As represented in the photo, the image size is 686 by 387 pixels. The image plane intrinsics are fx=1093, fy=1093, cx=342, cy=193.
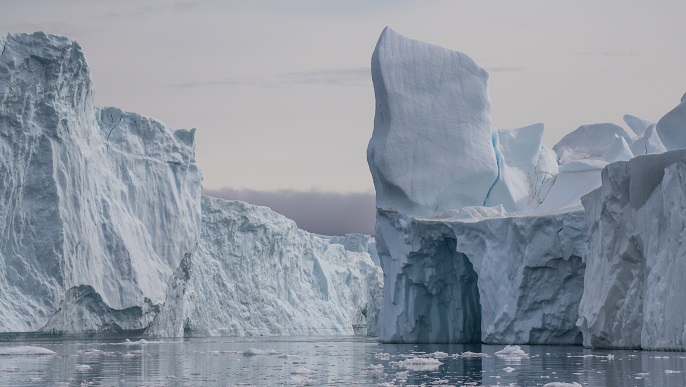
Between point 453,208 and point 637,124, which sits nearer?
point 453,208

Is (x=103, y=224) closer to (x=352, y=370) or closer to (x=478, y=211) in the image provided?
(x=478, y=211)

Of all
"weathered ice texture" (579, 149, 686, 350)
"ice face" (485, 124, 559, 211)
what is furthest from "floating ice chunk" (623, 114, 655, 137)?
"weathered ice texture" (579, 149, 686, 350)

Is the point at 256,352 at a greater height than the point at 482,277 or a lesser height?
lesser

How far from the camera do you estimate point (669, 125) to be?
21781 millimetres

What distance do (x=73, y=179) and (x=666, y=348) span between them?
20.7m

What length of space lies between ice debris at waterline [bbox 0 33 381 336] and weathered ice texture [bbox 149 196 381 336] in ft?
0.30

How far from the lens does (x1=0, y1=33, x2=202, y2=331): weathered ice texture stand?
31000 millimetres

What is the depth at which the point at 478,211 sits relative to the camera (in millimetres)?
28828

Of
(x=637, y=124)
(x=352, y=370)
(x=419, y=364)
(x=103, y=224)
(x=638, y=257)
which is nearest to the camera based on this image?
(x=352, y=370)

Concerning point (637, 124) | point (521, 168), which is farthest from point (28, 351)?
point (637, 124)

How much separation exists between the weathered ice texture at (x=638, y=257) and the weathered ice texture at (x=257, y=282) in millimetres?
25706

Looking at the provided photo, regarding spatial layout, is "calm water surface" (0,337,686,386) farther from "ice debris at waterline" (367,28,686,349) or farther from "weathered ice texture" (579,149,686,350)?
"ice debris at waterline" (367,28,686,349)

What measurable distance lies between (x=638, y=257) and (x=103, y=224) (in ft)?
68.8

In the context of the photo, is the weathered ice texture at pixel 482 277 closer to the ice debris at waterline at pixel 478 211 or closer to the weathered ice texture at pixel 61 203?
the ice debris at waterline at pixel 478 211
